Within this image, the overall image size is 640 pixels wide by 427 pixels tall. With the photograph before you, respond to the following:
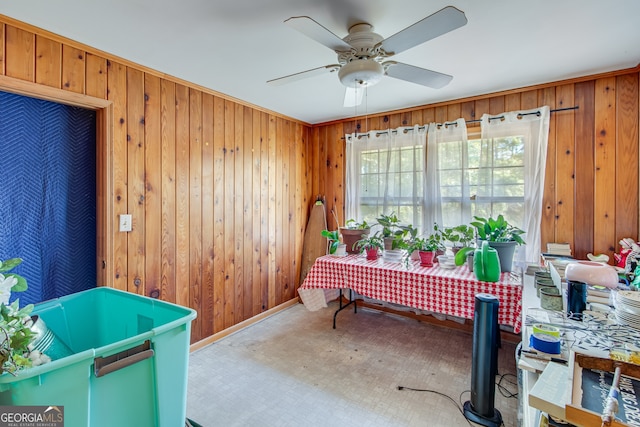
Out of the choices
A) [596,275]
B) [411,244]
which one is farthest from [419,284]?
[596,275]

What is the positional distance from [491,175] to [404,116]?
3.59 feet

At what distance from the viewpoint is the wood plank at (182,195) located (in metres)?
2.51

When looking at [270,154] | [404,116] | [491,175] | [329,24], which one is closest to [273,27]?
[329,24]

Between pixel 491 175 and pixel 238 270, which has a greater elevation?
pixel 491 175

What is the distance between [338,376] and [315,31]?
7.17 feet

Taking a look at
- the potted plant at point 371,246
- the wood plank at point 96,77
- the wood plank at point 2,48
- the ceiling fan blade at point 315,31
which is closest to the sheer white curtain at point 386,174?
the potted plant at point 371,246

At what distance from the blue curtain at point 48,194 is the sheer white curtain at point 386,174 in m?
2.46

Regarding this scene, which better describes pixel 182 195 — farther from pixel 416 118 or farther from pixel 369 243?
pixel 416 118

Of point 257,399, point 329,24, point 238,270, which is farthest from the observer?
point 238,270

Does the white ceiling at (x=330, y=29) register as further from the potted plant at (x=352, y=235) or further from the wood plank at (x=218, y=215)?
the potted plant at (x=352, y=235)

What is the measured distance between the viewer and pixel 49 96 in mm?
1829

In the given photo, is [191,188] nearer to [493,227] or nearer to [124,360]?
[124,360]

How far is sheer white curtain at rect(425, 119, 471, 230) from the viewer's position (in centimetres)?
291

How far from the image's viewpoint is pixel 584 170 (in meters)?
2.47
